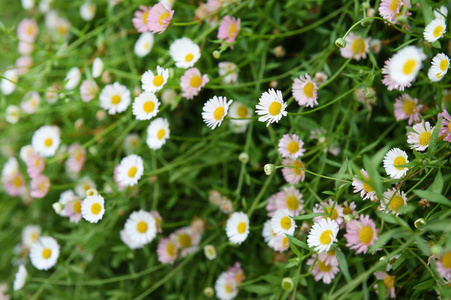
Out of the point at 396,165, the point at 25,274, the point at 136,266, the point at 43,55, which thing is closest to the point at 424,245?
the point at 396,165

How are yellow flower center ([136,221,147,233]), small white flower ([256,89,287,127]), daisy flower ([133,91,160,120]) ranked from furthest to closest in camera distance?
1. yellow flower center ([136,221,147,233])
2. daisy flower ([133,91,160,120])
3. small white flower ([256,89,287,127])

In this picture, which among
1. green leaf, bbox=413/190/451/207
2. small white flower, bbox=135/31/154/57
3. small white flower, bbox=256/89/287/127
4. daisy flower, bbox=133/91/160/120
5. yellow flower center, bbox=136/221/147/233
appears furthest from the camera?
small white flower, bbox=135/31/154/57

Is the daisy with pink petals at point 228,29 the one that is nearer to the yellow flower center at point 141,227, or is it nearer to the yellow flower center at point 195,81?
the yellow flower center at point 195,81

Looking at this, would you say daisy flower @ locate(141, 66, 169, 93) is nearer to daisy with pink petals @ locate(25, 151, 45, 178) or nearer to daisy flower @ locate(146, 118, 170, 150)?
daisy flower @ locate(146, 118, 170, 150)

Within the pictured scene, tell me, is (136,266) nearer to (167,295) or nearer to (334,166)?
(167,295)

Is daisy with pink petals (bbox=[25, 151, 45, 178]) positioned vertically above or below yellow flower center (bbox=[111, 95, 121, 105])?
below

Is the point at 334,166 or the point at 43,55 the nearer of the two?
the point at 334,166

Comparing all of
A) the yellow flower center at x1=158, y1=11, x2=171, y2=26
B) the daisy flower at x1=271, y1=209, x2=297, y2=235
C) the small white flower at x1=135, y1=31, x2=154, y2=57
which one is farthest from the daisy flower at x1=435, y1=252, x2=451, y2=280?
the small white flower at x1=135, y1=31, x2=154, y2=57
